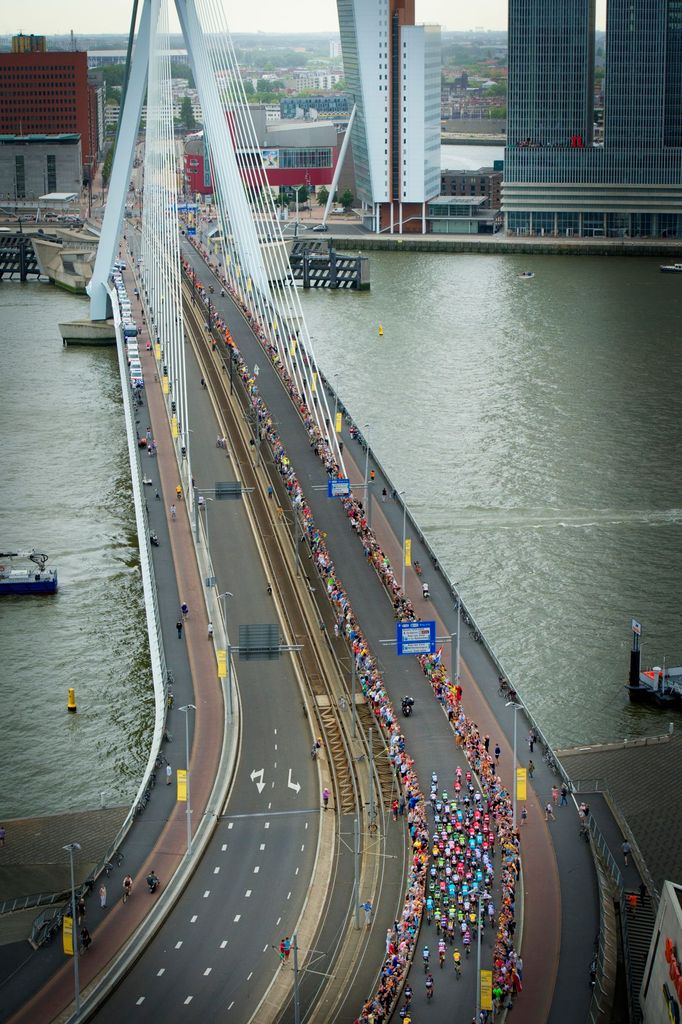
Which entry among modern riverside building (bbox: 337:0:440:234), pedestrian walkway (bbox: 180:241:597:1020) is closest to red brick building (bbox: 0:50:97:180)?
modern riverside building (bbox: 337:0:440:234)

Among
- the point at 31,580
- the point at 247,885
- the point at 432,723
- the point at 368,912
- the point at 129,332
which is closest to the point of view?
the point at 368,912

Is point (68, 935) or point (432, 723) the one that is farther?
point (432, 723)

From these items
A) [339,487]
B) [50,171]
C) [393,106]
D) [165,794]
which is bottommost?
[165,794]

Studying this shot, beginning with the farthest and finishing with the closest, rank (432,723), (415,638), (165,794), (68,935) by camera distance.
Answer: (415,638), (432,723), (165,794), (68,935)

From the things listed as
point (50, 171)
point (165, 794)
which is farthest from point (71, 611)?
point (50, 171)

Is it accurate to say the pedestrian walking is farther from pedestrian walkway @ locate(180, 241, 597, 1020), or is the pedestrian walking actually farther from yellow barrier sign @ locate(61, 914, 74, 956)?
yellow barrier sign @ locate(61, 914, 74, 956)

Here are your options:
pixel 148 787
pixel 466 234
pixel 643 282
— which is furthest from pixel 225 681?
pixel 466 234

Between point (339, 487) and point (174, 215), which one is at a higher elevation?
point (174, 215)

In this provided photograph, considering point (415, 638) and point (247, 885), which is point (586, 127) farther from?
point (247, 885)

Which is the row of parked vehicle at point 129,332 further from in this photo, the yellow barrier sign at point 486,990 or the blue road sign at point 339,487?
the yellow barrier sign at point 486,990
